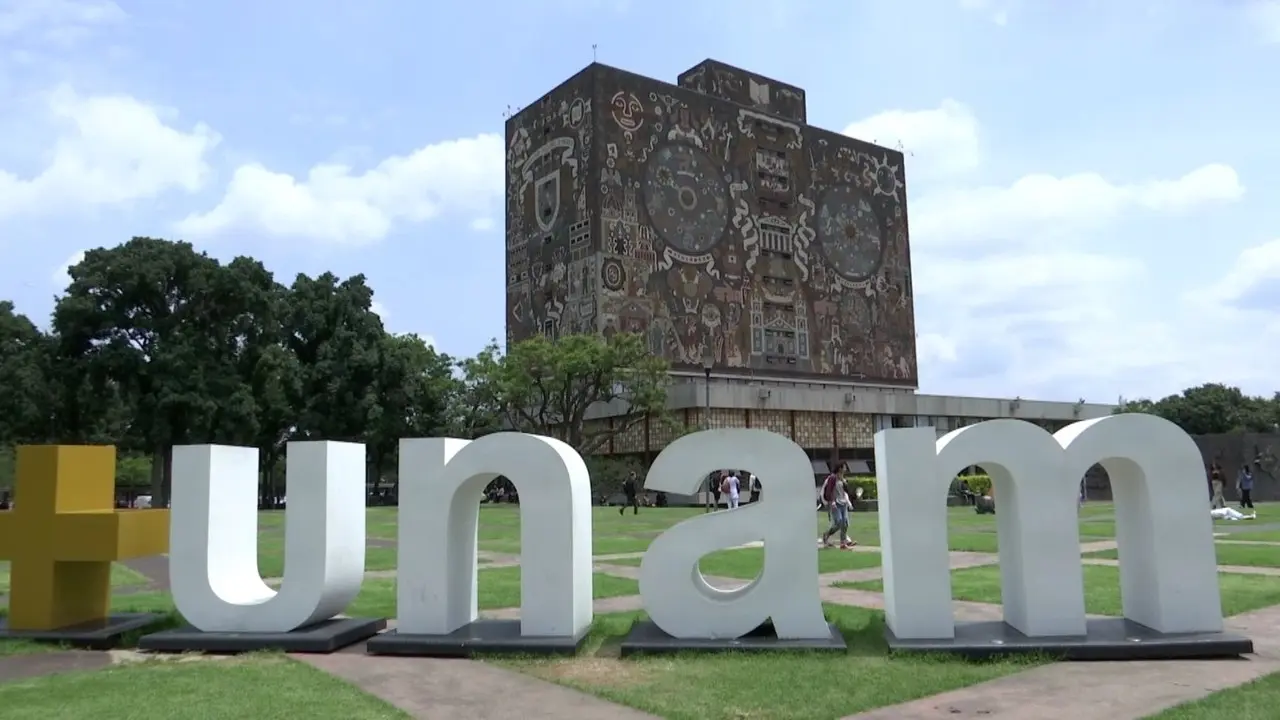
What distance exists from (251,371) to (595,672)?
4034 cm

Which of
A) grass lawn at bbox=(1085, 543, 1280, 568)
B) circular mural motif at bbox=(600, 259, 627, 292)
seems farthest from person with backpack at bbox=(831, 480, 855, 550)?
circular mural motif at bbox=(600, 259, 627, 292)

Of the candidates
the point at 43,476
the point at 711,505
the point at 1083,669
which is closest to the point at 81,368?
the point at 711,505

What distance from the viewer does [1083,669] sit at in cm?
759

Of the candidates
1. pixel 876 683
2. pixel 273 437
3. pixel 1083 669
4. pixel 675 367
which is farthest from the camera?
pixel 675 367

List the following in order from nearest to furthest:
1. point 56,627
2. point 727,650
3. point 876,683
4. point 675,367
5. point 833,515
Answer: point 876,683
point 727,650
point 56,627
point 833,515
point 675,367

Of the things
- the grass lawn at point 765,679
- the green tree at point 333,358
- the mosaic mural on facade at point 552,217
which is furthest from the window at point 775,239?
the grass lawn at point 765,679

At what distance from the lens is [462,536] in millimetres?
9508

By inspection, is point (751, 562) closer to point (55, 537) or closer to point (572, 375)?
point (55, 537)

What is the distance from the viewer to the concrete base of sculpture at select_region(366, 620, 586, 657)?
331 inches

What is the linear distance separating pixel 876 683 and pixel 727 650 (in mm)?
1582

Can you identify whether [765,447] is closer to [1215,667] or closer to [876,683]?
[876,683]

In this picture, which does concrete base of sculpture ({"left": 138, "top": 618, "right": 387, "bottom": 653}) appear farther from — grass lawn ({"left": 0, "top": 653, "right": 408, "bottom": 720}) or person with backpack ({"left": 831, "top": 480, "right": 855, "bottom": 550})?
person with backpack ({"left": 831, "top": 480, "right": 855, "bottom": 550})

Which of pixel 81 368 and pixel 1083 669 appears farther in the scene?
pixel 81 368

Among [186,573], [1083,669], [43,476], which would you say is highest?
[43,476]
